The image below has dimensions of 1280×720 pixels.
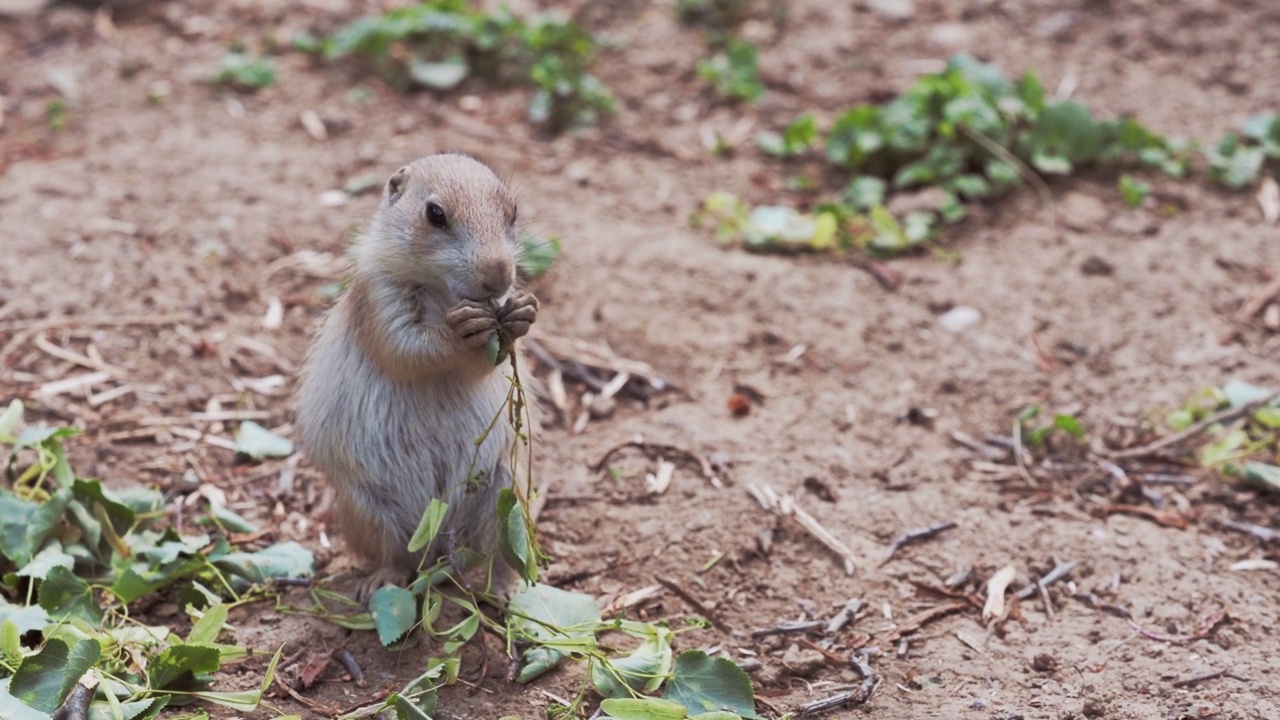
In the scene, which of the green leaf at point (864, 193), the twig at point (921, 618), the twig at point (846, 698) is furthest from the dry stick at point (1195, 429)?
the green leaf at point (864, 193)

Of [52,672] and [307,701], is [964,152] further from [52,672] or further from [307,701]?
[52,672]

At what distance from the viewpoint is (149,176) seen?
7000 mm

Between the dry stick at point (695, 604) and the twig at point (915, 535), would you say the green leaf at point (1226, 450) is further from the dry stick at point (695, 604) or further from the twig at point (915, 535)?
the dry stick at point (695, 604)

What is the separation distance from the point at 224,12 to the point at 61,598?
18.2 ft

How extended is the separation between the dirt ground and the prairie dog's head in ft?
2.55

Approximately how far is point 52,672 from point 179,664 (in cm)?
33

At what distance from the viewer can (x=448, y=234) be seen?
4203 mm

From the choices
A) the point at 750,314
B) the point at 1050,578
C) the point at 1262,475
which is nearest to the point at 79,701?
the point at 1050,578

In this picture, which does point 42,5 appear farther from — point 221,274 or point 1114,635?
point 1114,635

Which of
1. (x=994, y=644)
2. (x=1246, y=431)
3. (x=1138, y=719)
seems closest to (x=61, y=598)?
(x=994, y=644)

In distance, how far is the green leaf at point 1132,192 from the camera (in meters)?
Result: 6.94

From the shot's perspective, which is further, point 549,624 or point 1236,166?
point 1236,166

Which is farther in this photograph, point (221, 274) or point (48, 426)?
point (221, 274)

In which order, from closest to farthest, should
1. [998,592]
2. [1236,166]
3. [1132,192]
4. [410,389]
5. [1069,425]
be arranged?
[410,389]
[998,592]
[1069,425]
[1132,192]
[1236,166]
